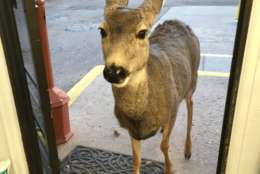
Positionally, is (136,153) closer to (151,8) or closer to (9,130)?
(9,130)

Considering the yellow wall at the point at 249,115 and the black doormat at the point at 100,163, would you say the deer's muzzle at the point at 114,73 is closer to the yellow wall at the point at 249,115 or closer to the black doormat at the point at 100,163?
the yellow wall at the point at 249,115

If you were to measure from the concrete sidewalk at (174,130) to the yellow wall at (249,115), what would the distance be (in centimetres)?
80

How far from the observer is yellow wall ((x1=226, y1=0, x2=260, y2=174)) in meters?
1.52

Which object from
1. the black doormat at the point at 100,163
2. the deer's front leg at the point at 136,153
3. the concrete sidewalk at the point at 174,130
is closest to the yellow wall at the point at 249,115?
the deer's front leg at the point at 136,153

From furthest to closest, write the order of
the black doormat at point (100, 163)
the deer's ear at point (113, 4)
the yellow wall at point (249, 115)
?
the black doormat at point (100, 163), the deer's ear at point (113, 4), the yellow wall at point (249, 115)

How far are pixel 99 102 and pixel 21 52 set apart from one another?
1945 mm

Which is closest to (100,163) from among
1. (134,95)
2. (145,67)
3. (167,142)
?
(167,142)

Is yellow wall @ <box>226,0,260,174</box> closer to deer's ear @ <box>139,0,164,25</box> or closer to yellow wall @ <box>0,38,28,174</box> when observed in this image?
deer's ear @ <box>139,0,164,25</box>

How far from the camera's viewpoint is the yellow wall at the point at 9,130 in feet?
5.86

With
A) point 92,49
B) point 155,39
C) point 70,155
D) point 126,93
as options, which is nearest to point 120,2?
point 126,93

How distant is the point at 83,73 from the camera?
436cm

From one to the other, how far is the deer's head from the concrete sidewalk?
1.20 m

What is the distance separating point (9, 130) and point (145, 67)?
825 millimetres

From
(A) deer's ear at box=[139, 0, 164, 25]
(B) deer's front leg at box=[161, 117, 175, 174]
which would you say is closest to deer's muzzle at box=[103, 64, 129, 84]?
(A) deer's ear at box=[139, 0, 164, 25]
